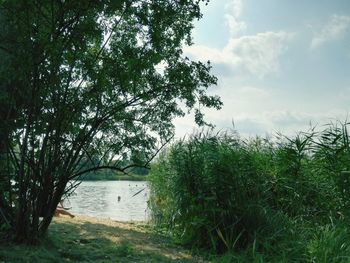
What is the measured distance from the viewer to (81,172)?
6008mm

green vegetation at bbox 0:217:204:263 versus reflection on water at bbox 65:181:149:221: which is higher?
green vegetation at bbox 0:217:204:263

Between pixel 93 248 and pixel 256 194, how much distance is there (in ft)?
9.83

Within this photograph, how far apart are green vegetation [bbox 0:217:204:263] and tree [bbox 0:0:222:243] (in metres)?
0.34

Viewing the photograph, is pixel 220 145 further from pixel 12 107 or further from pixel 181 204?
pixel 12 107

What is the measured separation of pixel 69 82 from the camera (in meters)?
5.51

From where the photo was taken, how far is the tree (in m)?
5.17

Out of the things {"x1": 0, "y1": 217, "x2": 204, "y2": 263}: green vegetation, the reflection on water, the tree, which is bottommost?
the reflection on water

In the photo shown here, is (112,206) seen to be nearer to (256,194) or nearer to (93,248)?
(256,194)

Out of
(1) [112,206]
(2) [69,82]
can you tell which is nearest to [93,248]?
(2) [69,82]

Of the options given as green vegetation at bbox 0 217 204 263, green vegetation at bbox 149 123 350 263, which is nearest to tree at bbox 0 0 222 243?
green vegetation at bbox 0 217 204 263

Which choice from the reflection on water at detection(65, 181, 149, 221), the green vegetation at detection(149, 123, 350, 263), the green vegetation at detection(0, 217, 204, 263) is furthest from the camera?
the reflection on water at detection(65, 181, 149, 221)

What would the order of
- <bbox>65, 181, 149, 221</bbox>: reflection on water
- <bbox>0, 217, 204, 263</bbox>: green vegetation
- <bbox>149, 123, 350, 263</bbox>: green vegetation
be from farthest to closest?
<bbox>65, 181, 149, 221</bbox>: reflection on water < <bbox>149, 123, 350, 263</bbox>: green vegetation < <bbox>0, 217, 204, 263</bbox>: green vegetation

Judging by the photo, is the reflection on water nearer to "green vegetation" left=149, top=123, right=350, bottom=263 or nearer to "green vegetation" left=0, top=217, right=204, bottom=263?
"green vegetation" left=0, top=217, right=204, bottom=263

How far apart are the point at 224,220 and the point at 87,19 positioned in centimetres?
394
